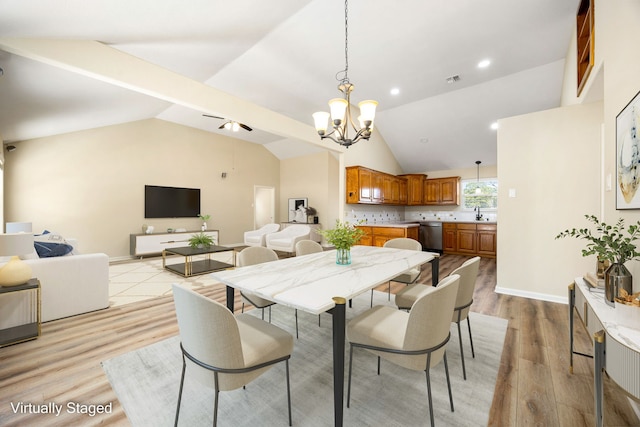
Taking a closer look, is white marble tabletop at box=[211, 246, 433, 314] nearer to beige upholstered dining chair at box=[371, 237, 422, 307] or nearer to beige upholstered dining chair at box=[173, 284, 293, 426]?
beige upholstered dining chair at box=[173, 284, 293, 426]

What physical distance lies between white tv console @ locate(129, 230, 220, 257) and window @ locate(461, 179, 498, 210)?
734 cm

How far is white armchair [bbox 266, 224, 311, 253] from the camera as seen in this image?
5992mm

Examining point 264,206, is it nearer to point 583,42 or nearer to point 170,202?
point 170,202

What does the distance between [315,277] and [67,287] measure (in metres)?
2.74

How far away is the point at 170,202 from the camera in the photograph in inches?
252

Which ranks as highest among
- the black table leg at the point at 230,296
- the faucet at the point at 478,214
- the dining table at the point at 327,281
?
the faucet at the point at 478,214

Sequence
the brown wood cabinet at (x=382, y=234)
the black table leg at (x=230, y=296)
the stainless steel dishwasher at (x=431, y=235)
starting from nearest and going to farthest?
the black table leg at (x=230, y=296), the brown wood cabinet at (x=382, y=234), the stainless steel dishwasher at (x=431, y=235)

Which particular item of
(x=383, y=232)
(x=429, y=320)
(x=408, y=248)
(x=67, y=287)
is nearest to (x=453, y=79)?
(x=383, y=232)

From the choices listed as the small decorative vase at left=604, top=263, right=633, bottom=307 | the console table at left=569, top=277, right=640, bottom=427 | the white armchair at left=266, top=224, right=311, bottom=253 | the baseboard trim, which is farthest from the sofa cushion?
the baseboard trim

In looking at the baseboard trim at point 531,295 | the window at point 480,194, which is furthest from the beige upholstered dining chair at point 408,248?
the window at point 480,194

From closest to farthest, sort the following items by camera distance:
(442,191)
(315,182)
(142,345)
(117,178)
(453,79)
Answer: (142,345) < (453,79) < (117,178) < (442,191) < (315,182)

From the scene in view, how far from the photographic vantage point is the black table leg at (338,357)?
1.23m

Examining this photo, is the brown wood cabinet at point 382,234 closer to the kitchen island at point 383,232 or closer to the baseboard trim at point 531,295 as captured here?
the kitchen island at point 383,232

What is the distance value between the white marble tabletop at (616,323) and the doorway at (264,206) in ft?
25.0
